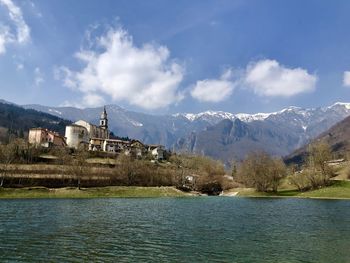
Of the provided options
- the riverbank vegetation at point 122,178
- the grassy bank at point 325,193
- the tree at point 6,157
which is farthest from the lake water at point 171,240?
the tree at point 6,157

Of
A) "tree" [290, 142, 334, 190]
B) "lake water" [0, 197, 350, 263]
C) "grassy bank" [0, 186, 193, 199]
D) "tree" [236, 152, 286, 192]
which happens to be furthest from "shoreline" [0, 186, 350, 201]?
"lake water" [0, 197, 350, 263]

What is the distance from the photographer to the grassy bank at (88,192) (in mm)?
142875

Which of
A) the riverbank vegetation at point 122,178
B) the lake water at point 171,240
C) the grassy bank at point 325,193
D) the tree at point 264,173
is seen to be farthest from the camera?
the tree at point 264,173

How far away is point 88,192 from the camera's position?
509 ft

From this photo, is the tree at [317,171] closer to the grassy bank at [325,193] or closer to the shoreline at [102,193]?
the grassy bank at [325,193]

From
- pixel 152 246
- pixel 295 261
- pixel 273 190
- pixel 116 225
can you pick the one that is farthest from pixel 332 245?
pixel 273 190

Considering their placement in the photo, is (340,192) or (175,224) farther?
(340,192)

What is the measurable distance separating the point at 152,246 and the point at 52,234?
14.7m

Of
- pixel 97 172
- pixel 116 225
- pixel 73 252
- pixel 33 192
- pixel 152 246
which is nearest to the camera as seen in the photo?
pixel 73 252

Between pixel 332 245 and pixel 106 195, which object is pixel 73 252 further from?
pixel 106 195

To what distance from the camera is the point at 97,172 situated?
614 feet

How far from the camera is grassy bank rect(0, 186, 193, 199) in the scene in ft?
469

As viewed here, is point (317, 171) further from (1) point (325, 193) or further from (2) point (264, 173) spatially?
(2) point (264, 173)

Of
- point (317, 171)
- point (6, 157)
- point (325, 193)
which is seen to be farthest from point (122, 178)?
point (325, 193)
